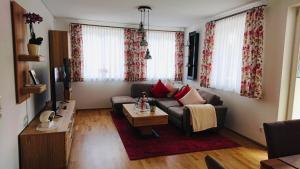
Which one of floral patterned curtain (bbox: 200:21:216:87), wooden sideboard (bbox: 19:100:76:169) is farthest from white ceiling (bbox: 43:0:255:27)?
wooden sideboard (bbox: 19:100:76:169)

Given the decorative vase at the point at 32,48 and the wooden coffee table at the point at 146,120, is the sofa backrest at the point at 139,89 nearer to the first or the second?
the wooden coffee table at the point at 146,120

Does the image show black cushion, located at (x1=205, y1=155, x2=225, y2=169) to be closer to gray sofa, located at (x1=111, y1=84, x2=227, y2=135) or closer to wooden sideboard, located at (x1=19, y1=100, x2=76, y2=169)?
wooden sideboard, located at (x1=19, y1=100, x2=76, y2=169)

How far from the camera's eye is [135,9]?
4.21 meters

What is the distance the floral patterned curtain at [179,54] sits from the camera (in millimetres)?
6309

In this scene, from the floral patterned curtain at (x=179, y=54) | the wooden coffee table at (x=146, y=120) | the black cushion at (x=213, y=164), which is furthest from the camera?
the floral patterned curtain at (x=179, y=54)

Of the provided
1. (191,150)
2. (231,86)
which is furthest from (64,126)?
(231,86)

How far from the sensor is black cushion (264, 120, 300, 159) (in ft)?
5.24

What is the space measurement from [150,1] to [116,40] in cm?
238

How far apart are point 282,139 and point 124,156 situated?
7.05 ft

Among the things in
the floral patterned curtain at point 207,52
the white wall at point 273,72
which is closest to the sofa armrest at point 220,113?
the white wall at point 273,72

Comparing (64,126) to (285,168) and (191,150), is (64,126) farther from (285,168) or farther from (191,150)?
(285,168)

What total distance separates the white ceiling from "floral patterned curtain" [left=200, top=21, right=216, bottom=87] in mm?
304

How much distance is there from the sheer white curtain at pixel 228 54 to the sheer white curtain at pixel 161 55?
1.81m

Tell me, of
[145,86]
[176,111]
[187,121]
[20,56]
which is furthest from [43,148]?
[145,86]
